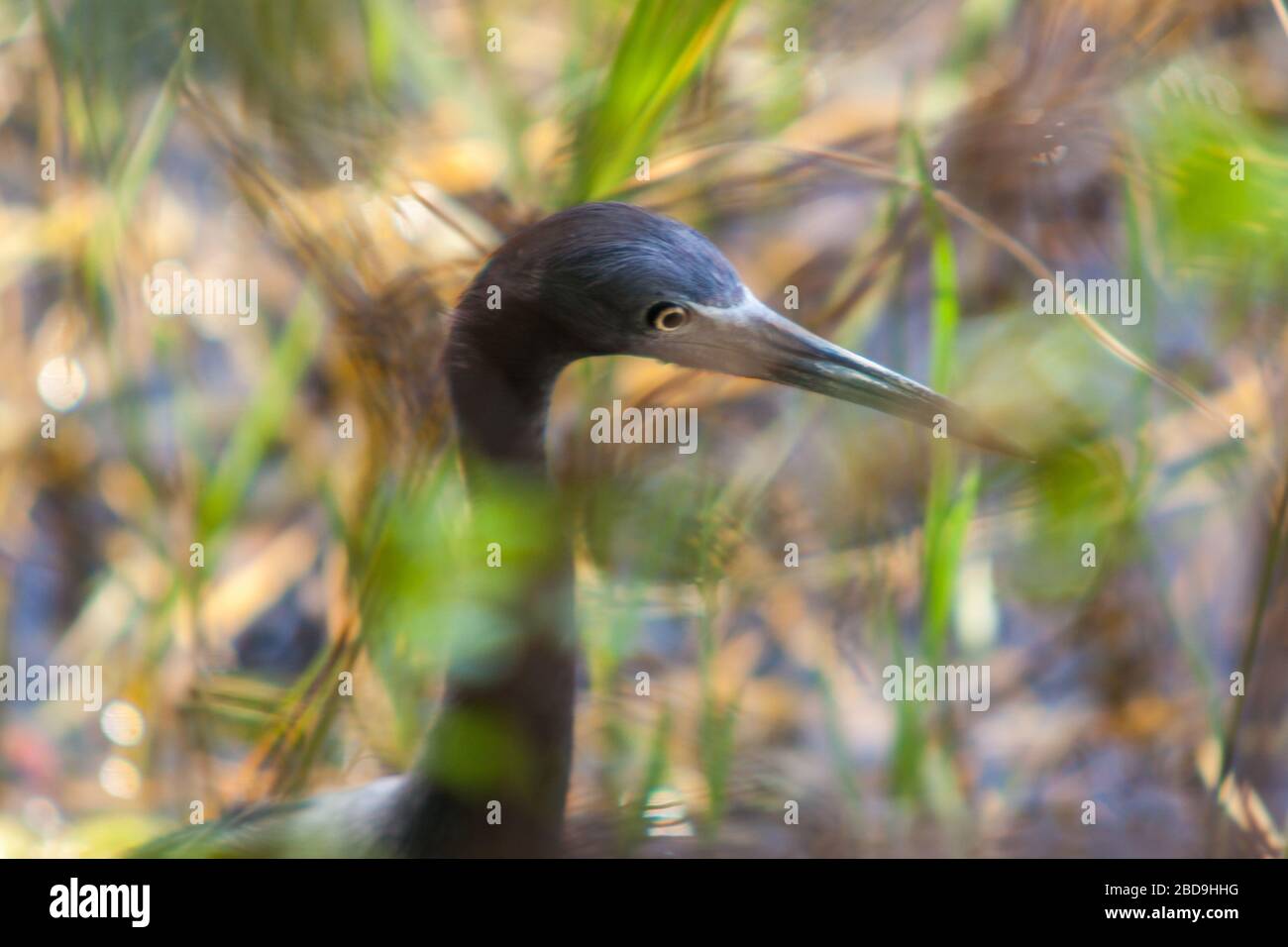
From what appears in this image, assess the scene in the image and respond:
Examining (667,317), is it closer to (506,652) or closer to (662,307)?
(662,307)

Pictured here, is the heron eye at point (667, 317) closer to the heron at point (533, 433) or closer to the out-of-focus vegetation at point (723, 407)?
the heron at point (533, 433)

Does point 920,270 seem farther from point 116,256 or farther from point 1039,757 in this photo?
point 116,256

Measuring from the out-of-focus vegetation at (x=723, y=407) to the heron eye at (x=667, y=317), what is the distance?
8.9 inches

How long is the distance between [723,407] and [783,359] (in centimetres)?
25

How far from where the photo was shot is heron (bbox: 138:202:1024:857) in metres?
0.99

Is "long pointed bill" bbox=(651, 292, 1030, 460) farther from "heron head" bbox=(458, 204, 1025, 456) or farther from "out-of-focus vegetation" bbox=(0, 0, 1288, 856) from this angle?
"out-of-focus vegetation" bbox=(0, 0, 1288, 856)

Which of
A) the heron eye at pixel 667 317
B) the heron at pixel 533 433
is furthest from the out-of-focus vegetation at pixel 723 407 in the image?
the heron eye at pixel 667 317

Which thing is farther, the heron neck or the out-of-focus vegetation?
the out-of-focus vegetation

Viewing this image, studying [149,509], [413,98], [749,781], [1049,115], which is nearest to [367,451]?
[149,509]

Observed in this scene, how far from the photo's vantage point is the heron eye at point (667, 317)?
0.99 m

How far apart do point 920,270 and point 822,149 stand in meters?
0.16

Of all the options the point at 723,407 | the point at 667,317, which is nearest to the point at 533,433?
the point at 667,317

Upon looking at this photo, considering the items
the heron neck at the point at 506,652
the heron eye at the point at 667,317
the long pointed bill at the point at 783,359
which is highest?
the heron eye at the point at 667,317

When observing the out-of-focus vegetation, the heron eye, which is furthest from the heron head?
the out-of-focus vegetation
